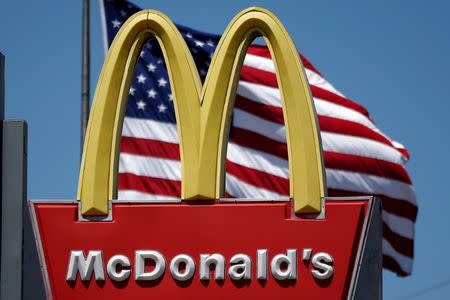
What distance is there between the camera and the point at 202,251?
1556cm

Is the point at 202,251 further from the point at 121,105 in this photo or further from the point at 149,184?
the point at 149,184

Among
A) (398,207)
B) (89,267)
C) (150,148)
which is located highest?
(150,148)

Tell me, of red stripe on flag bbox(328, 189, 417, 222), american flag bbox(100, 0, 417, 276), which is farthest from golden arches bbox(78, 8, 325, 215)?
red stripe on flag bbox(328, 189, 417, 222)

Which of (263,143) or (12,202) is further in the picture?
(263,143)

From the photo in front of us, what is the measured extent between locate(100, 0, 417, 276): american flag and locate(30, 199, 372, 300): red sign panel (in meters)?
10.9

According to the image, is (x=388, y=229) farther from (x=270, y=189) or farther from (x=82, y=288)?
(x=82, y=288)

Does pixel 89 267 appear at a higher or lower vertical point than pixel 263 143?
lower

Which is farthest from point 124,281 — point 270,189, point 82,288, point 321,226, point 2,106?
point 270,189

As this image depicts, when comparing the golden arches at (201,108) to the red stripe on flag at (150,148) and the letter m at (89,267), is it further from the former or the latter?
the red stripe on flag at (150,148)

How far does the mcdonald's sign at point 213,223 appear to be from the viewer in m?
15.4

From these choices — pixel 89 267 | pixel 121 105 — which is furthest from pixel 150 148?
pixel 89 267

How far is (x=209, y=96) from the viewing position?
52.9 feet

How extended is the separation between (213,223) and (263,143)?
12.6m

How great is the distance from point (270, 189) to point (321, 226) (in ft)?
40.9
